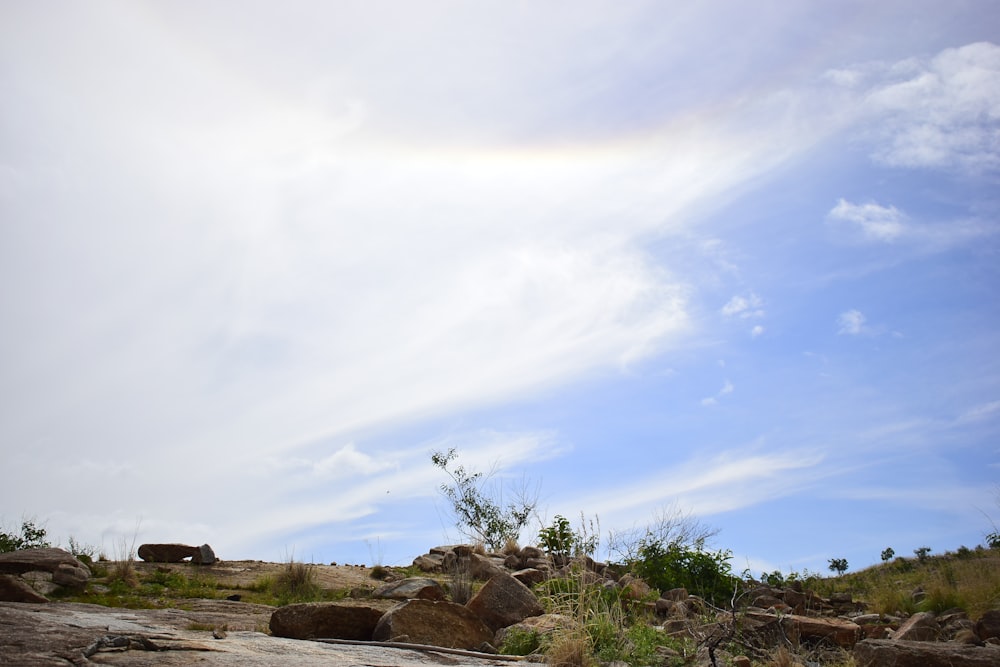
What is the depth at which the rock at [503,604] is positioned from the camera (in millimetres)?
9961

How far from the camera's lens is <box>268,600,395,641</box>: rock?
848 centimetres

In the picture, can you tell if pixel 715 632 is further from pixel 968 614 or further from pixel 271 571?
pixel 271 571

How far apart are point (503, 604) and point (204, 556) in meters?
7.95

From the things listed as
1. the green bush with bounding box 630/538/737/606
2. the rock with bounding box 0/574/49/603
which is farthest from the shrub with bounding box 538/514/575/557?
the rock with bounding box 0/574/49/603

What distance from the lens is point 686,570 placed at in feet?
51.8

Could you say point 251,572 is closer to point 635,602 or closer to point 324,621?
point 324,621

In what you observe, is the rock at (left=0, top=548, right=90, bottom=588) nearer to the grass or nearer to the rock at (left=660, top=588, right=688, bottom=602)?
the rock at (left=660, top=588, right=688, bottom=602)

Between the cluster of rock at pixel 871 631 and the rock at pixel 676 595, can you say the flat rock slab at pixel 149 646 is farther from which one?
the rock at pixel 676 595

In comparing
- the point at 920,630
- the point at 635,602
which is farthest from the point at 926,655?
the point at 635,602

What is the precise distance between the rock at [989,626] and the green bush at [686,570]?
15.2 ft

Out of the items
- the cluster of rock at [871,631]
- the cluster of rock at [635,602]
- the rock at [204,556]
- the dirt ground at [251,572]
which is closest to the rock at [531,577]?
the cluster of rock at [635,602]

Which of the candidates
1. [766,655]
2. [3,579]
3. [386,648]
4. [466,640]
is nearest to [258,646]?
[386,648]

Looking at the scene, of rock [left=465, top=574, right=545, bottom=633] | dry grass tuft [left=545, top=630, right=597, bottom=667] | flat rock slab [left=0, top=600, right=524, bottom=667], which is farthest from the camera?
rock [left=465, top=574, right=545, bottom=633]

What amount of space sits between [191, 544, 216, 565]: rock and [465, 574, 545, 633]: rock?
7.53 m
